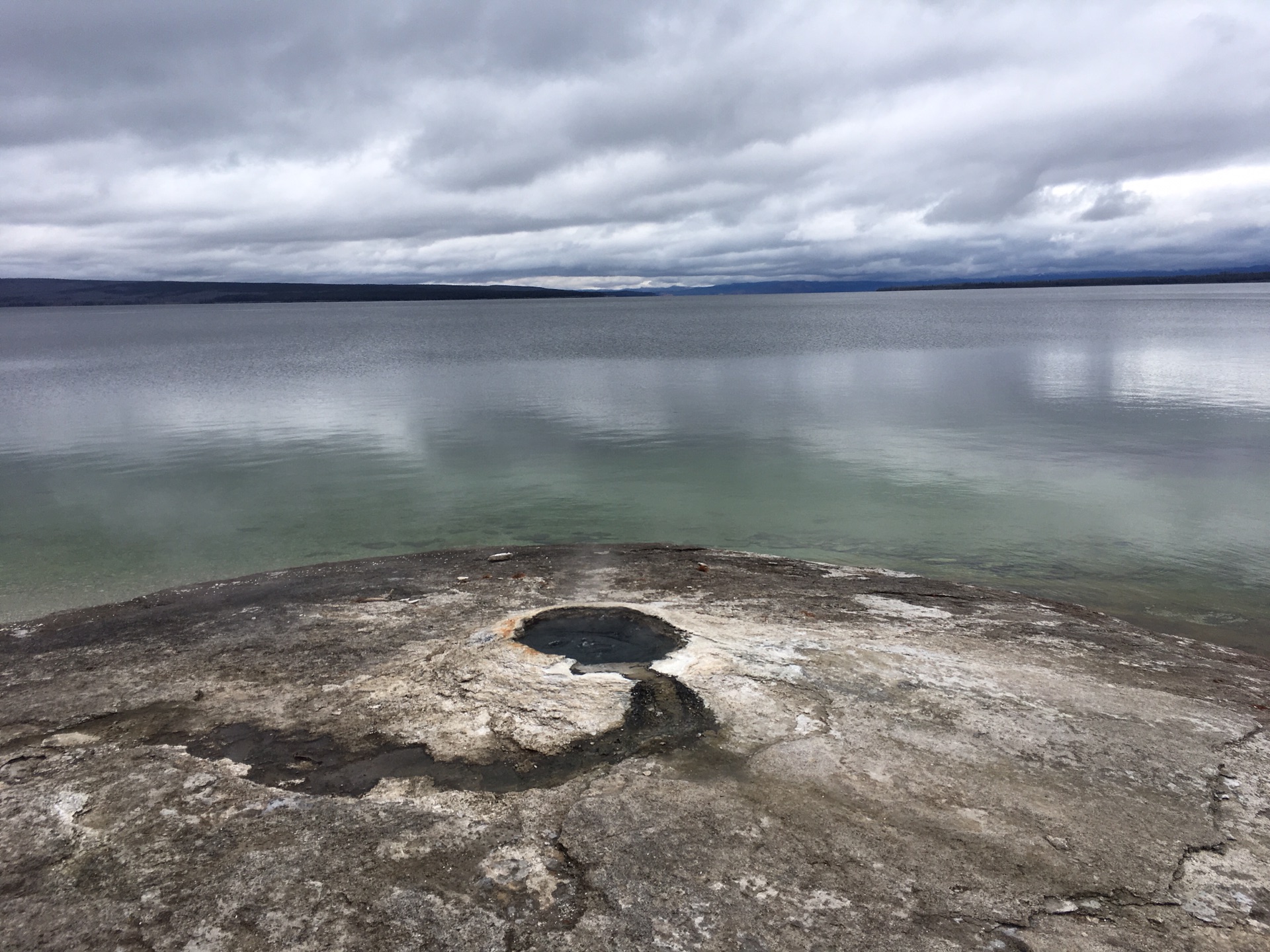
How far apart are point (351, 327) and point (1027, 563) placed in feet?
327

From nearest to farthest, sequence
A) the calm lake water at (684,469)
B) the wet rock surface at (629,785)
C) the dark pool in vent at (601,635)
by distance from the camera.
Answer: the wet rock surface at (629,785), the dark pool in vent at (601,635), the calm lake water at (684,469)

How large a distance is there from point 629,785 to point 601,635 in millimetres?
2469

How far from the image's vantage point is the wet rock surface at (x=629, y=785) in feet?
11.7

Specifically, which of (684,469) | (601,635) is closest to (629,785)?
(601,635)

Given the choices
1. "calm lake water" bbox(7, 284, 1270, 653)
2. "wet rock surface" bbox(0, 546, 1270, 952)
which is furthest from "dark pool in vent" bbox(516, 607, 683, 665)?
"calm lake water" bbox(7, 284, 1270, 653)

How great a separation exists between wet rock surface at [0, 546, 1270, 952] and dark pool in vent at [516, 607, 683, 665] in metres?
0.04

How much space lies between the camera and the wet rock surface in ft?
11.7

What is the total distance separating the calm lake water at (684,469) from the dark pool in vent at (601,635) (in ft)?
18.1

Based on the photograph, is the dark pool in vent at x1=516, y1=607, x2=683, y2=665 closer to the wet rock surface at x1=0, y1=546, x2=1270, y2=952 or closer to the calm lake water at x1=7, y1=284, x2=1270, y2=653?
the wet rock surface at x1=0, y1=546, x2=1270, y2=952

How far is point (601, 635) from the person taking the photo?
276 inches

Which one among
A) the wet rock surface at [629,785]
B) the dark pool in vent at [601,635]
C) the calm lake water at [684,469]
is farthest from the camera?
the calm lake water at [684,469]

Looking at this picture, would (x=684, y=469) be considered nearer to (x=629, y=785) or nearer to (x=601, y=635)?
(x=601, y=635)

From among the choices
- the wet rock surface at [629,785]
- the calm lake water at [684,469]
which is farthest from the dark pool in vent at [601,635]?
the calm lake water at [684,469]

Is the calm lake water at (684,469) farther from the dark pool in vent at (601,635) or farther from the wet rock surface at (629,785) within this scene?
the dark pool in vent at (601,635)
